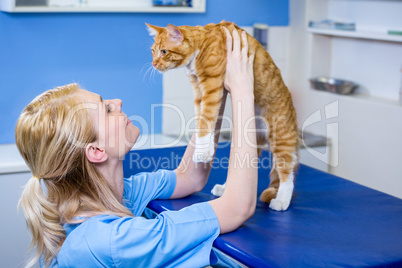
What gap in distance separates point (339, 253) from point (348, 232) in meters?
0.17

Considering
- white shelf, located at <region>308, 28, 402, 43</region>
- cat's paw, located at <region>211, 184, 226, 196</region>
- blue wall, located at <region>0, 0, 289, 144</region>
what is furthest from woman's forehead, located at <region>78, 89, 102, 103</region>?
white shelf, located at <region>308, 28, 402, 43</region>

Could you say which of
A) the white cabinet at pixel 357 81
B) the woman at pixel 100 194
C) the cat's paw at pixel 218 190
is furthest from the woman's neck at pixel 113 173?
the white cabinet at pixel 357 81

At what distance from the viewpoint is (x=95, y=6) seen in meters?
2.81

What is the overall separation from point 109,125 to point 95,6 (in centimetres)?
156

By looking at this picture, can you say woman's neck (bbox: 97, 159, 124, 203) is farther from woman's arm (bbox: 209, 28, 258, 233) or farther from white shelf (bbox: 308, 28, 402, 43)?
white shelf (bbox: 308, 28, 402, 43)

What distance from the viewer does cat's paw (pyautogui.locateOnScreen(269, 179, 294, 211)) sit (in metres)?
1.66

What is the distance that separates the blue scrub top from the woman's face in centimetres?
21

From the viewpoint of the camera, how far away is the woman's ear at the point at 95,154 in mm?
1394

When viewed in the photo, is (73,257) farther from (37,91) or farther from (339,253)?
(37,91)

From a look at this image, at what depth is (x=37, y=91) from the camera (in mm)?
2854

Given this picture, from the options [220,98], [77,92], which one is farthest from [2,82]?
[220,98]

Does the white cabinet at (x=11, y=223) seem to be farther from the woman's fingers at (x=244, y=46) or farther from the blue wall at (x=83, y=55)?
the woman's fingers at (x=244, y=46)

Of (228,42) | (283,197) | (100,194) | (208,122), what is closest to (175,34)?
(228,42)

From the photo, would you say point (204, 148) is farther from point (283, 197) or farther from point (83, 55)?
point (83, 55)
